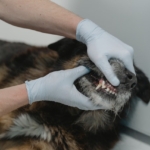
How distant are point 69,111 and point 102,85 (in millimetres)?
255

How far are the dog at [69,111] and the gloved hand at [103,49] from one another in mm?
33

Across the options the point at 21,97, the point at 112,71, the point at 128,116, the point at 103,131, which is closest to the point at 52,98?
the point at 21,97

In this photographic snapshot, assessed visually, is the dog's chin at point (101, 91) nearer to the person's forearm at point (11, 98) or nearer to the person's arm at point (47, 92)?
the person's arm at point (47, 92)

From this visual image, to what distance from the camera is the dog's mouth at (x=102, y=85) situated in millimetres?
1160

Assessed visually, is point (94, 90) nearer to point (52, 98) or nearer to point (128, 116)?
point (52, 98)

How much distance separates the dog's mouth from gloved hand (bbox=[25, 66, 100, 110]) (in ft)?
0.19

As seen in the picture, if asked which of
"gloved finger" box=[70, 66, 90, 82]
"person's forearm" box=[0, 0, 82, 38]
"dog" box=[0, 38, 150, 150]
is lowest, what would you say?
"dog" box=[0, 38, 150, 150]

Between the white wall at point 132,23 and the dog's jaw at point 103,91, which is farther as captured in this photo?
the white wall at point 132,23

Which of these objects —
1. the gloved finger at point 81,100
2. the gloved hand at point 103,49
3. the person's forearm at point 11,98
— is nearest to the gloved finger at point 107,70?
the gloved hand at point 103,49

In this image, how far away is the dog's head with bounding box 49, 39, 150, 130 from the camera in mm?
1157

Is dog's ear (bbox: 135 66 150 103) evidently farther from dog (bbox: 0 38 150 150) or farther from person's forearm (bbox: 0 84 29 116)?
person's forearm (bbox: 0 84 29 116)

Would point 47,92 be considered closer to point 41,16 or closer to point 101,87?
point 101,87

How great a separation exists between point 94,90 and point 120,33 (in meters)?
0.43

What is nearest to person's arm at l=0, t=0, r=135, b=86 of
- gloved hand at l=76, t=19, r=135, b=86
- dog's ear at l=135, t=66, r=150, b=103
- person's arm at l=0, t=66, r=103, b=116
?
gloved hand at l=76, t=19, r=135, b=86
